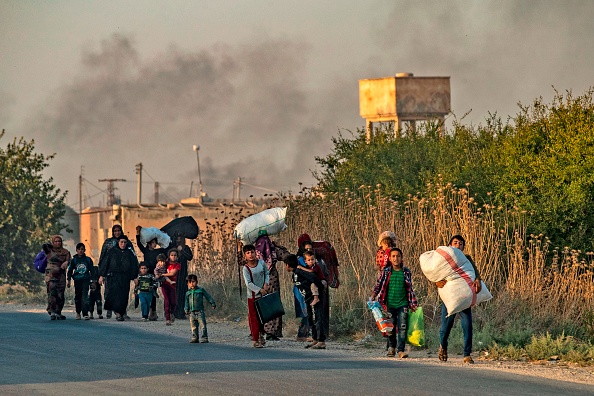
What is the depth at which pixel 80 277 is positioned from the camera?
27.8 metres

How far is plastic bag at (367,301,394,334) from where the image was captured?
18.1 metres

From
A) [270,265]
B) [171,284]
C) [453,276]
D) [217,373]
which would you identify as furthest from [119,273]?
[217,373]

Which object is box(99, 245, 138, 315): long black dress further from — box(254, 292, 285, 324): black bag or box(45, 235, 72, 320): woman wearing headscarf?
box(254, 292, 285, 324): black bag

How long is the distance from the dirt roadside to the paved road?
1.54ft

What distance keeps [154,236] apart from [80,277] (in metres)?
1.85

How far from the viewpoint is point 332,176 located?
40812 mm

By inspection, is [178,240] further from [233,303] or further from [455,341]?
→ [455,341]

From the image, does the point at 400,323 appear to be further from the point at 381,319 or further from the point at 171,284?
the point at 171,284

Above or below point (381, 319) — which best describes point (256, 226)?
above

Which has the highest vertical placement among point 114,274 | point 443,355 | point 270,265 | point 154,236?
point 154,236

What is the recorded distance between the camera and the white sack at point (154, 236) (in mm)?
27453

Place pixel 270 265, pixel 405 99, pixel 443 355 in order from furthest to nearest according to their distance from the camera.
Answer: pixel 405 99, pixel 270 265, pixel 443 355

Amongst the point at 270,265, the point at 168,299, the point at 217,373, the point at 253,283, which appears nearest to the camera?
the point at 217,373

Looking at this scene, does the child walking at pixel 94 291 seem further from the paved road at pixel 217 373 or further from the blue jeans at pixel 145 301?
the paved road at pixel 217 373
